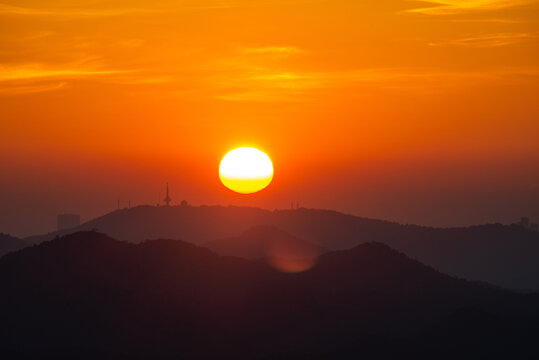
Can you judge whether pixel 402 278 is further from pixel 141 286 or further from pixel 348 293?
pixel 141 286

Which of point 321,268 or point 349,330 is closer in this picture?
point 349,330

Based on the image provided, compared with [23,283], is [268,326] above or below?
below

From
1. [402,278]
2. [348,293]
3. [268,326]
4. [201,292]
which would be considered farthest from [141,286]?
[402,278]

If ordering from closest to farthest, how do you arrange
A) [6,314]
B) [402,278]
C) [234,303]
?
[6,314], [234,303], [402,278]

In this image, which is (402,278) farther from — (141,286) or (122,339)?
(122,339)

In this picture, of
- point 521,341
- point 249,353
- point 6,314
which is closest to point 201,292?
point 249,353

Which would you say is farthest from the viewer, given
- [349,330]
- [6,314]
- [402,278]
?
[402,278]
